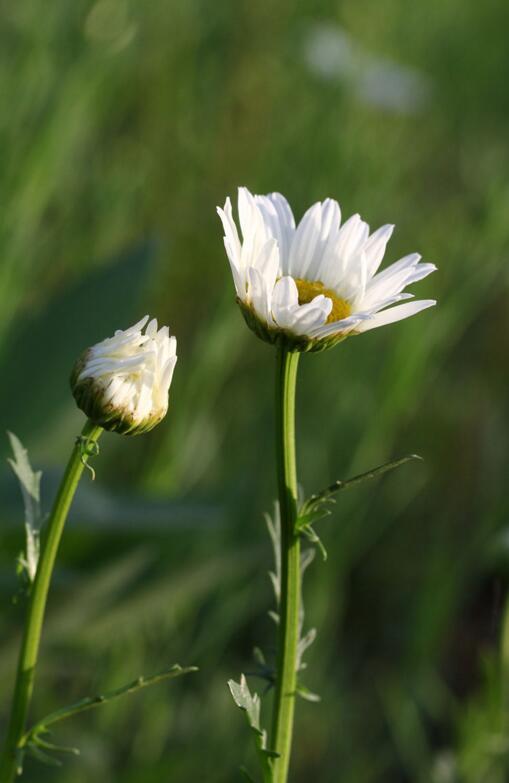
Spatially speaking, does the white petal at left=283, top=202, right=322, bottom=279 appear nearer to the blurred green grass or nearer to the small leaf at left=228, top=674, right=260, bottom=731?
the small leaf at left=228, top=674, right=260, bottom=731

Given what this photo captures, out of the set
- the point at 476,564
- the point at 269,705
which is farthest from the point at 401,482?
the point at 269,705

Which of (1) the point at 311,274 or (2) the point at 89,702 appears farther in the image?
(1) the point at 311,274

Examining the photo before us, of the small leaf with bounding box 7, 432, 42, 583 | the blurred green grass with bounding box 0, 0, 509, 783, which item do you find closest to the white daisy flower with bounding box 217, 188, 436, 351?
the small leaf with bounding box 7, 432, 42, 583

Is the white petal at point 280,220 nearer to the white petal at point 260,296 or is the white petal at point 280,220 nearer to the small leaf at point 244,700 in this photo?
the white petal at point 260,296

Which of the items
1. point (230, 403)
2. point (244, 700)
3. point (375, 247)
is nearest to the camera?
point (244, 700)

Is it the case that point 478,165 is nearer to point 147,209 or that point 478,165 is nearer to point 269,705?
point 147,209

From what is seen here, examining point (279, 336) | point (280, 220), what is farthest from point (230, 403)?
point (279, 336)

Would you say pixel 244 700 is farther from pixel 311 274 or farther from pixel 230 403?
pixel 230 403

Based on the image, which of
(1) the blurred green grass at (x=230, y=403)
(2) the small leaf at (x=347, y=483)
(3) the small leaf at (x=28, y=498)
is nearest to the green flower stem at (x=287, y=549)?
(2) the small leaf at (x=347, y=483)

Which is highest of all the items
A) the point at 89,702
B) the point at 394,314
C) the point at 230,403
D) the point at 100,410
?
the point at 230,403
